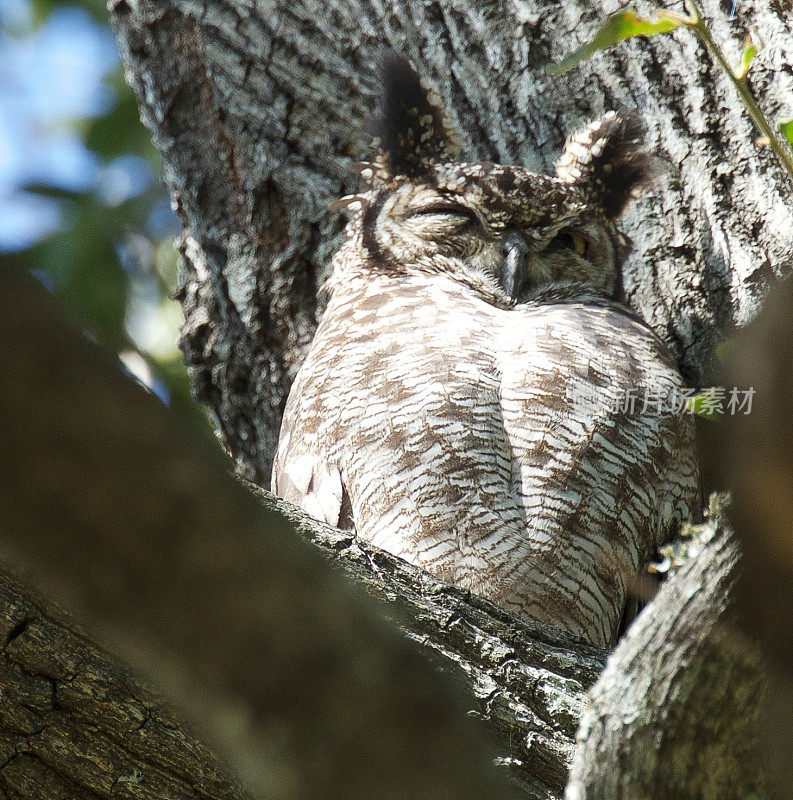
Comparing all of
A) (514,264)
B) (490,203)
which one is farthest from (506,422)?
(490,203)

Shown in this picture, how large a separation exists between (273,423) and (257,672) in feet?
8.02

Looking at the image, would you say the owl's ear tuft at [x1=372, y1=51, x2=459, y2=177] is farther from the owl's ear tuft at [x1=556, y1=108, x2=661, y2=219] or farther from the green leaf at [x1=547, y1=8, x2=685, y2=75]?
the green leaf at [x1=547, y1=8, x2=685, y2=75]

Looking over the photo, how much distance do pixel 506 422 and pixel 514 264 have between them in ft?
2.23

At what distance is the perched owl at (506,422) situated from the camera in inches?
81.4

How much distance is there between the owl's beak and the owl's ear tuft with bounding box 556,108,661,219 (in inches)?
9.6

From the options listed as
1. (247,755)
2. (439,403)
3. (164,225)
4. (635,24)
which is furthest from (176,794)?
(164,225)

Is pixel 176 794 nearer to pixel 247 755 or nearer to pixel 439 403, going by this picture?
pixel 247 755

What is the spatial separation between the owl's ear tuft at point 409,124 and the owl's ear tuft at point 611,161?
0.37 metres

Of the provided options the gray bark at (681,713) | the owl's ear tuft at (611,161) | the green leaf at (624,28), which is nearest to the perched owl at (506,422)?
the owl's ear tuft at (611,161)

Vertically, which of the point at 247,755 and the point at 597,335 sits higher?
the point at 597,335

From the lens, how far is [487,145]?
2963mm

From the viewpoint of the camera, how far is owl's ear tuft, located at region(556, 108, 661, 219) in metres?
2.64

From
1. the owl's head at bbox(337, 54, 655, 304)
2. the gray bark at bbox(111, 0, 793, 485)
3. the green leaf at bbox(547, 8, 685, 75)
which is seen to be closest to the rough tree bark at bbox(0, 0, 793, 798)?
the gray bark at bbox(111, 0, 793, 485)

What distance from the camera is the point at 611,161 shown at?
2666 millimetres
